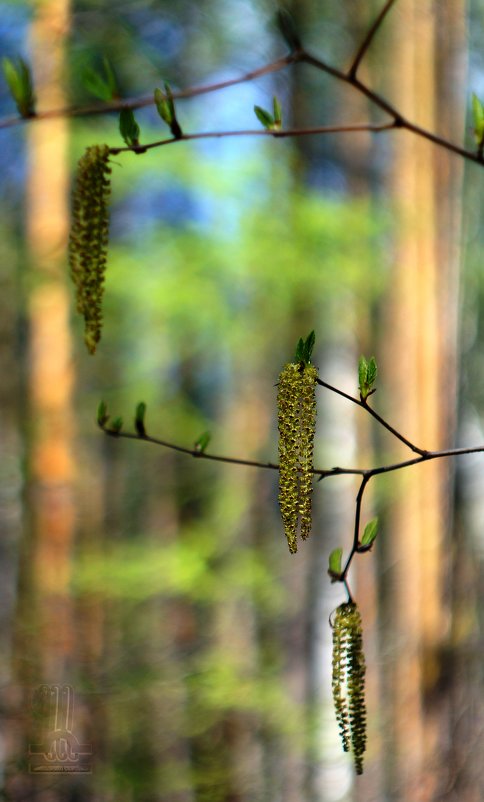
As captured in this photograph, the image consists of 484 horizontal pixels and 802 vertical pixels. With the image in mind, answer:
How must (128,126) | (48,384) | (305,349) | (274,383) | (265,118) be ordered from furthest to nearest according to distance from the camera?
(48,384)
(274,383)
(265,118)
(128,126)
(305,349)

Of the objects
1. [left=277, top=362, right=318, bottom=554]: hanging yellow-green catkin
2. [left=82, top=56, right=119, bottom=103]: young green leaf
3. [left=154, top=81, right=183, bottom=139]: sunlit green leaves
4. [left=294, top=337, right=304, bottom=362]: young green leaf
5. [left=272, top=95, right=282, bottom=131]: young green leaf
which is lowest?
[left=277, top=362, right=318, bottom=554]: hanging yellow-green catkin

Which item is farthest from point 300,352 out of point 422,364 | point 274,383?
point 422,364

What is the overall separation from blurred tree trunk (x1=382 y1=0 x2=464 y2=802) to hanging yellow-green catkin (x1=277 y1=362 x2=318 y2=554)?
9.56 feet

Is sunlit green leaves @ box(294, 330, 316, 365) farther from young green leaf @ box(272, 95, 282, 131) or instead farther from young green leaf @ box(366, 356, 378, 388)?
young green leaf @ box(272, 95, 282, 131)

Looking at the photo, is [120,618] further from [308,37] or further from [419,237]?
[308,37]

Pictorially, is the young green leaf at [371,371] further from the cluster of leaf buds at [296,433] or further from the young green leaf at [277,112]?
the young green leaf at [277,112]

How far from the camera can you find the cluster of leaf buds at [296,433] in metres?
0.66

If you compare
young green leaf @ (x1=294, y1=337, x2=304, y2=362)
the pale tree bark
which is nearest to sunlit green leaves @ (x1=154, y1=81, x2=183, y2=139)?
young green leaf @ (x1=294, y1=337, x2=304, y2=362)

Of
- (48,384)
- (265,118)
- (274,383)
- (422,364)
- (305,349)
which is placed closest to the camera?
(305,349)

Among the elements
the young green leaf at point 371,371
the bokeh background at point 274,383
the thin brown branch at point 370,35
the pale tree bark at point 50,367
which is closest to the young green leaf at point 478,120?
the thin brown branch at point 370,35

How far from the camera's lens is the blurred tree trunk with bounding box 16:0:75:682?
3.57 metres

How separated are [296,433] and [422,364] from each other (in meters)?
3.04

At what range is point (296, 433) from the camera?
67 centimetres

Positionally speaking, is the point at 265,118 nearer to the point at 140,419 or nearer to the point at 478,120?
the point at 478,120
